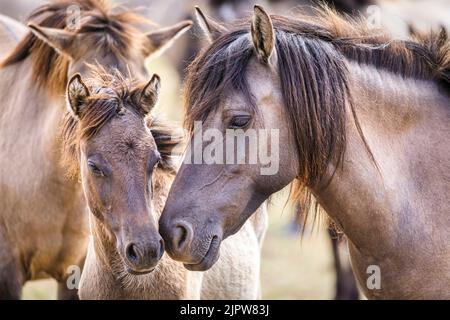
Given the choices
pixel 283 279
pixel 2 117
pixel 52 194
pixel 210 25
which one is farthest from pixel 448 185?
pixel 283 279

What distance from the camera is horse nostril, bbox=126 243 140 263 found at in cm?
376

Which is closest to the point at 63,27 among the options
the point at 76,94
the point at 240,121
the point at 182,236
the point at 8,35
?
the point at 8,35

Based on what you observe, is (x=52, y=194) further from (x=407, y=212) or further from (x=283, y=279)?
(x=283, y=279)

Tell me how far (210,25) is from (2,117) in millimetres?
2141

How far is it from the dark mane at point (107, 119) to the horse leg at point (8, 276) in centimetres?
99

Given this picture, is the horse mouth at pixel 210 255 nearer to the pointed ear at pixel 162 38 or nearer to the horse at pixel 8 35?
the pointed ear at pixel 162 38

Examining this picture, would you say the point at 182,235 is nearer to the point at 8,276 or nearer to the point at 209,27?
the point at 209,27

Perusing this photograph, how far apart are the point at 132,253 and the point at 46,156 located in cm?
169

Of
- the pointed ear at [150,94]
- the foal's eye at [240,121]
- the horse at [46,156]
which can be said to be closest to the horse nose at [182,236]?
the foal's eye at [240,121]

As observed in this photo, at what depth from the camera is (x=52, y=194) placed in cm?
526

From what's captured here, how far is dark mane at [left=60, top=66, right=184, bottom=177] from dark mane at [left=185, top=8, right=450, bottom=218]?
52 cm

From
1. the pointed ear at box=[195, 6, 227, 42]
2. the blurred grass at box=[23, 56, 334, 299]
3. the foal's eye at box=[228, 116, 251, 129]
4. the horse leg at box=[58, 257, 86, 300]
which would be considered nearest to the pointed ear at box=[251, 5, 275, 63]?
the foal's eye at box=[228, 116, 251, 129]

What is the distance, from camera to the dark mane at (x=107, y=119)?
161 inches

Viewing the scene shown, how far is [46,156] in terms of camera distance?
525cm
